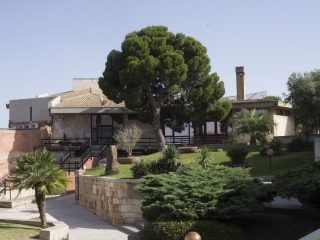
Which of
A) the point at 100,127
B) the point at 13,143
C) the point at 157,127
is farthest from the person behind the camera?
the point at 100,127

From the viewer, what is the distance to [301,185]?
1002 centimetres

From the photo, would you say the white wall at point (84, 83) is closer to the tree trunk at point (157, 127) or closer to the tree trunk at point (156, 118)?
the tree trunk at point (156, 118)

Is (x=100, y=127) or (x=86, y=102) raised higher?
(x=86, y=102)

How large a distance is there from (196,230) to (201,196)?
835 mm

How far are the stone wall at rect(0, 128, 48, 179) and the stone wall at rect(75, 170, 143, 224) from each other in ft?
47.4

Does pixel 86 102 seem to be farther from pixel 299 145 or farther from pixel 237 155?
pixel 237 155

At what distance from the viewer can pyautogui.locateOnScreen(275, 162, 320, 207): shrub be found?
9.94 metres

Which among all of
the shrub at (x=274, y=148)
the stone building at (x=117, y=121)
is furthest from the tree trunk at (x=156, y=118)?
the shrub at (x=274, y=148)

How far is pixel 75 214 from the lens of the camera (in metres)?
22.3

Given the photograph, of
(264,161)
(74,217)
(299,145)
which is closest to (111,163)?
(74,217)

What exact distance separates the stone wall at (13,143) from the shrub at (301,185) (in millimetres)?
27789

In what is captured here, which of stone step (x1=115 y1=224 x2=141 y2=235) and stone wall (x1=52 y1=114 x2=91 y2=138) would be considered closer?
→ stone step (x1=115 y1=224 x2=141 y2=235)

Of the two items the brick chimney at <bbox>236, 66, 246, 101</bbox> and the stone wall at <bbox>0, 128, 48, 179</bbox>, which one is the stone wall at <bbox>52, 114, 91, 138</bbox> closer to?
the stone wall at <bbox>0, 128, 48, 179</bbox>

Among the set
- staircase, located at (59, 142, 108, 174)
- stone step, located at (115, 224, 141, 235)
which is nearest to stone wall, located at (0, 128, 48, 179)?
staircase, located at (59, 142, 108, 174)
